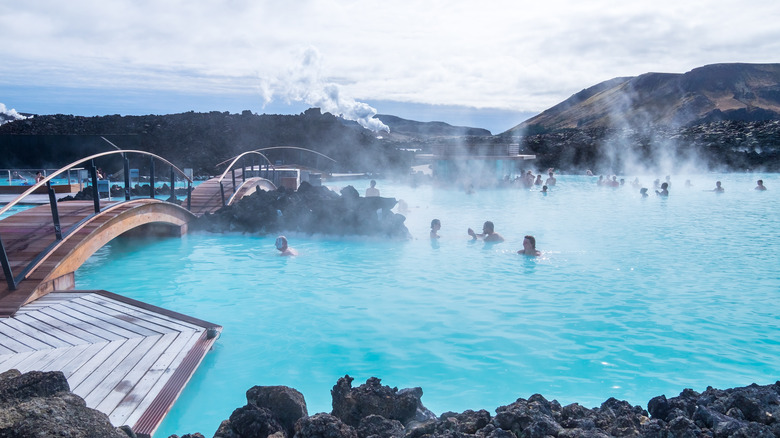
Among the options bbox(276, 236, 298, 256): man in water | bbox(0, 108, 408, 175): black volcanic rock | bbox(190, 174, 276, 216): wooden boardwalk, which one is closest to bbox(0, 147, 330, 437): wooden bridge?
bbox(276, 236, 298, 256): man in water

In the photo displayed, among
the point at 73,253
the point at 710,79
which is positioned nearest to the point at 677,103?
the point at 710,79

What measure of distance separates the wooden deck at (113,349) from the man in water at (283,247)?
3841 millimetres

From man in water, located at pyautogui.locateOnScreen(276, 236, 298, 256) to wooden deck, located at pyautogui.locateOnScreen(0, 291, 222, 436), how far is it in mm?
3841

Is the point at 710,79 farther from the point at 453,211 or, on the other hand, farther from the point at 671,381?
the point at 671,381

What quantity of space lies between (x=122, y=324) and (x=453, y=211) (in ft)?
35.5

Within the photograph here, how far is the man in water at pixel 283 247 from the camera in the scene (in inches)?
362

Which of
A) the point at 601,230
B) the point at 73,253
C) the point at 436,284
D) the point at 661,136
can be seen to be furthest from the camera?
the point at 661,136

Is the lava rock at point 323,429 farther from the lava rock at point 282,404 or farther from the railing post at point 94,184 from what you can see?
the railing post at point 94,184

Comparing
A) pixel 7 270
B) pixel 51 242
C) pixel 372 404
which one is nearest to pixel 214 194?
pixel 51 242

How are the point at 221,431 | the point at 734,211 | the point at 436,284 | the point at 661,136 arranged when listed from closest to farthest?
1. the point at 221,431
2. the point at 436,284
3. the point at 734,211
4. the point at 661,136

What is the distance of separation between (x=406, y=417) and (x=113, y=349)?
2370mm

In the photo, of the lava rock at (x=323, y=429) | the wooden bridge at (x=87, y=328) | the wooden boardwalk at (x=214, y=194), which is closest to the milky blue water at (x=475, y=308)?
the wooden bridge at (x=87, y=328)

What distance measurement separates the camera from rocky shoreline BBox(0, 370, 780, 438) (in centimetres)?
241

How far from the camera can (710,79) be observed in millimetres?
72375
